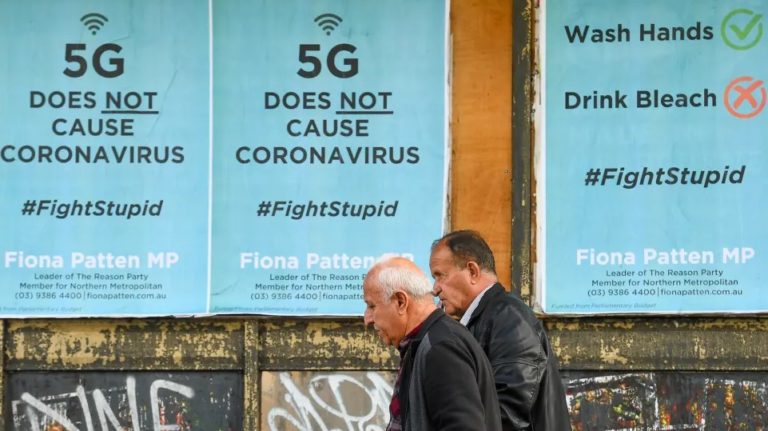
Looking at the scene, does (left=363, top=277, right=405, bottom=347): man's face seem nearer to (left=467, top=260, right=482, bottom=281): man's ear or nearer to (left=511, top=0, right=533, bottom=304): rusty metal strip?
(left=467, top=260, right=482, bottom=281): man's ear

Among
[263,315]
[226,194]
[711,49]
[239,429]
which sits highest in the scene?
[711,49]

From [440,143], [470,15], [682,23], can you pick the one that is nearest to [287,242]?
[440,143]

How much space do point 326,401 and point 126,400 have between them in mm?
1141

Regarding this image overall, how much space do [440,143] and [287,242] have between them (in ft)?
3.41

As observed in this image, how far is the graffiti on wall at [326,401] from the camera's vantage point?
729 cm

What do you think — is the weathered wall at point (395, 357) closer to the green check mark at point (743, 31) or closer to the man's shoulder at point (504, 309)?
the green check mark at point (743, 31)

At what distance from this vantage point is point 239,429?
24.1ft

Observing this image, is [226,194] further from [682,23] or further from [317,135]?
[682,23]

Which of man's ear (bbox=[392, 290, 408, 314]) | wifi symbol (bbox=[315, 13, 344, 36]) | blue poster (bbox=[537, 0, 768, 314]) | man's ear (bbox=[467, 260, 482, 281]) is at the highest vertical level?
wifi symbol (bbox=[315, 13, 344, 36])

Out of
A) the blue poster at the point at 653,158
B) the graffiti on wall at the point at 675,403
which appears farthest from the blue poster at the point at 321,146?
the graffiti on wall at the point at 675,403

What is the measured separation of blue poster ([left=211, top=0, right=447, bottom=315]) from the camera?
731 cm

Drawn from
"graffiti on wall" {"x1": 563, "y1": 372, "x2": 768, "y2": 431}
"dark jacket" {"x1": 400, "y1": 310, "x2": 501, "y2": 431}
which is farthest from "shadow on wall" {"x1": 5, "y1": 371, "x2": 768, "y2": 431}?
"dark jacket" {"x1": 400, "y1": 310, "x2": 501, "y2": 431}

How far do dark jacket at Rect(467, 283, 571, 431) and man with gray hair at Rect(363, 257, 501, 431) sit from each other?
1.82ft

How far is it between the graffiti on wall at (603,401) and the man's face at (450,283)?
7.87ft
